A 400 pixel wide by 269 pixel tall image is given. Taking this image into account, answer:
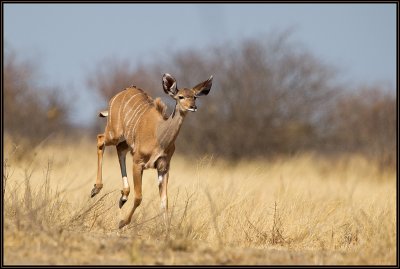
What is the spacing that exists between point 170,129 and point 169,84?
49 centimetres

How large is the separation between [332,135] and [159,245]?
19.7 metres

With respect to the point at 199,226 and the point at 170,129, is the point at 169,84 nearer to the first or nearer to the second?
the point at 170,129

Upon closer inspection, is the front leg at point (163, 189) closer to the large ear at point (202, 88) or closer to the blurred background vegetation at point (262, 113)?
the large ear at point (202, 88)

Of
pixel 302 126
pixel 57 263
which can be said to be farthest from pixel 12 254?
pixel 302 126

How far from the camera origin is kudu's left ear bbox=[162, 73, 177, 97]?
→ 31.8ft

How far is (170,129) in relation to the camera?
9641 mm

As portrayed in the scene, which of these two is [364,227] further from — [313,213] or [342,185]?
[342,185]

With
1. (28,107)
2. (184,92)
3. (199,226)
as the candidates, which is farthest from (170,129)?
(28,107)

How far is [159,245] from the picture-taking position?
7422 millimetres

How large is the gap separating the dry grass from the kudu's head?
0.83 metres

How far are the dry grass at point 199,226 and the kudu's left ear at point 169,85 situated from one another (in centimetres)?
89

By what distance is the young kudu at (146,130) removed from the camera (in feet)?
31.4

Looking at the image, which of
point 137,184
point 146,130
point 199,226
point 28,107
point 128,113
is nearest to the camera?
point 199,226

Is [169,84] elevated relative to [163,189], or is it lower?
elevated
